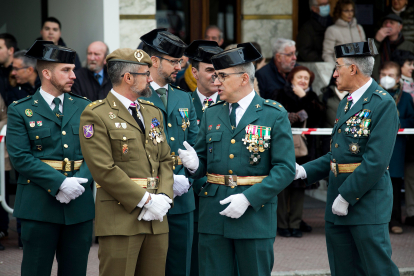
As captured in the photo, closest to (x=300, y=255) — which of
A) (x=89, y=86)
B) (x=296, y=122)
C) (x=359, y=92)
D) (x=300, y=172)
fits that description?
(x=296, y=122)

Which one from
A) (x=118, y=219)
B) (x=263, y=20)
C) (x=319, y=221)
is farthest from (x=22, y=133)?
(x=263, y=20)

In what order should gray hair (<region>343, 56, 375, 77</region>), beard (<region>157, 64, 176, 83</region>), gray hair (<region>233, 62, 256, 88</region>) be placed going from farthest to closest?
beard (<region>157, 64, 176, 83</region>), gray hair (<region>343, 56, 375, 77</region>), gray hair (<region>233, 62, 256, 88</region>)

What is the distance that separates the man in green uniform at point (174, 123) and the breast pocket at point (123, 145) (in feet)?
2.36

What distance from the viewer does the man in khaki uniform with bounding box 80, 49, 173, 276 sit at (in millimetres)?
3447

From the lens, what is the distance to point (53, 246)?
407 centimetres

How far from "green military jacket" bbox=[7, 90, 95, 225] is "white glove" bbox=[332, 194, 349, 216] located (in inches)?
68.8

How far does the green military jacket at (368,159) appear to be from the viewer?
386 centimetres

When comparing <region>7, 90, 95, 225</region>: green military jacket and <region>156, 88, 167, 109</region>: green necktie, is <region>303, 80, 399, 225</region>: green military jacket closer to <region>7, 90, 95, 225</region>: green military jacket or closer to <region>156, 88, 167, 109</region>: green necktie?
<region>156, 88, 167, 109</region>: green necktie

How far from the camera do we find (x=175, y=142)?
4.30 metres

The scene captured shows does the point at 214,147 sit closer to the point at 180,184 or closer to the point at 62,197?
the point at 180,184

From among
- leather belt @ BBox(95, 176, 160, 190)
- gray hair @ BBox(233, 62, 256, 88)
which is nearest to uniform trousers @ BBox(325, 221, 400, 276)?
gray hair @ BBox(233, 62, 256, 88)

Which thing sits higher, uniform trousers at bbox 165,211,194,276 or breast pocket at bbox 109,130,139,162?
breast pocket at bbox 109,130,139,162

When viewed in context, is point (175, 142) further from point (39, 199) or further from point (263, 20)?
point (263, 20)

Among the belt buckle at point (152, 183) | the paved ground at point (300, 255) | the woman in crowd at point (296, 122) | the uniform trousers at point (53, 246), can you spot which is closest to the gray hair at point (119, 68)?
the belt buckle at point (152, 183)
